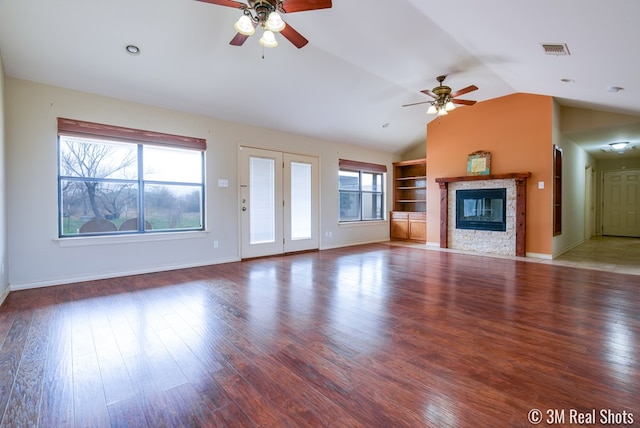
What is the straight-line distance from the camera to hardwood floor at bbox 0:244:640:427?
152 centimetres

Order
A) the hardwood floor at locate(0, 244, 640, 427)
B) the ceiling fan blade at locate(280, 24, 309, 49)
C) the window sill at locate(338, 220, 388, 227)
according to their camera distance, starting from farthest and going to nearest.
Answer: the window sill at locate(338, 220, 388, 227)
the ceiling fan blade at locate(280, 24, 309, 49)
the hardwood floor at locate(0, 244, 640, 427)

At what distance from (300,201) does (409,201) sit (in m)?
3.67

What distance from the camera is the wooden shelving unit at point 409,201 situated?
795cm

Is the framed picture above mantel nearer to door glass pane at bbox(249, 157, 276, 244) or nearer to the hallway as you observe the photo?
the hallway

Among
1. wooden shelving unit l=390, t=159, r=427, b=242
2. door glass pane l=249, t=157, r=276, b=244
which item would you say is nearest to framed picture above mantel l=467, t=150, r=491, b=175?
wooden shelving unit l=390, t=159, r=427, b=242

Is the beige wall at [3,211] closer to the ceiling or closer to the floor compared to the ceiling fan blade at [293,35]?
closer to the floor

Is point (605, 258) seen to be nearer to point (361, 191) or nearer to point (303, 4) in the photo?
point (361, 191)

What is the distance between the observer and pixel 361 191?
7910 millimetres

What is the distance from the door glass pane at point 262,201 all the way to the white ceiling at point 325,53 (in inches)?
32.9

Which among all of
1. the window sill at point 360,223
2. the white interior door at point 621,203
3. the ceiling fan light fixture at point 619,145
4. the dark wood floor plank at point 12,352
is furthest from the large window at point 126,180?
the white interior door at point 621,203

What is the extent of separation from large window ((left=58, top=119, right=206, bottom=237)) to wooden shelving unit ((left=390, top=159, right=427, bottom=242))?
212 inches

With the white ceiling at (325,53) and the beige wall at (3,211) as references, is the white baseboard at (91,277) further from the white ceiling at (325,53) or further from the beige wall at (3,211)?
the white ceiling at (325,53)

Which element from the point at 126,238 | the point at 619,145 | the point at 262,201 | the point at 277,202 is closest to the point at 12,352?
the point at 126,238

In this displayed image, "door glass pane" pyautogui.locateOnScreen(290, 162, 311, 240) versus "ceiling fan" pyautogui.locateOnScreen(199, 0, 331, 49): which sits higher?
"ceiling fan" pyautogui.locateOnScreen(199, 0, 331, 49)
